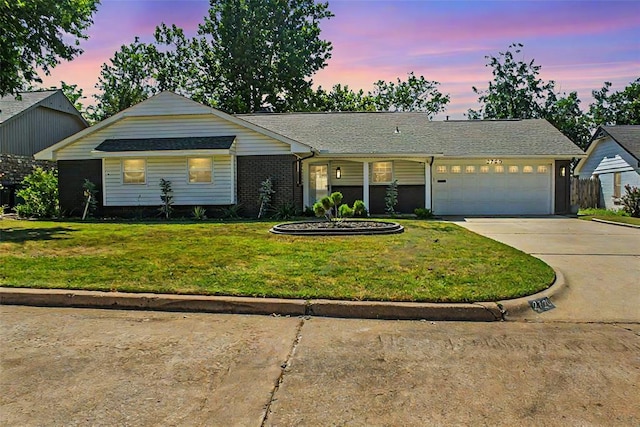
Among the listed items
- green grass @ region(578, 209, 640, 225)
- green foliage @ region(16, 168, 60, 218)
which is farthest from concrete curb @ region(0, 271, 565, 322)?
green foliage @ region(16, 168, 60, 218)

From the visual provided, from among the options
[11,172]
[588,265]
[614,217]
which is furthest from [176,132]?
[614,217]

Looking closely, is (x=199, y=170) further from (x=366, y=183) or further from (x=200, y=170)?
(x=366, y=183)

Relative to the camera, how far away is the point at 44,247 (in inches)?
324

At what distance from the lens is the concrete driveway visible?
4.98 m

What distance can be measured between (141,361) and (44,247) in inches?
233

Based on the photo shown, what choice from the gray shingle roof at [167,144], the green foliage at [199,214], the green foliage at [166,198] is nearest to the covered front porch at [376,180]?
the gray shingle roof at [167,144]

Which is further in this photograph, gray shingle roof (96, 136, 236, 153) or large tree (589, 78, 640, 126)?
large tree (589, 78, 640, 126)

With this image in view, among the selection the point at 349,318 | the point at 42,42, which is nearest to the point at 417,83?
the point at 42,42

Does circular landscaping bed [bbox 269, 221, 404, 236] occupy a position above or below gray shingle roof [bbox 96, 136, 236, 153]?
below

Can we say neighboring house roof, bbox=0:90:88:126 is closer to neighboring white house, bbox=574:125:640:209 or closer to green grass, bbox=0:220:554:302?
green grass, bbox=0:220:554:302

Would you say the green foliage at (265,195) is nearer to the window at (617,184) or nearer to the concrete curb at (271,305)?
→ the concrete curb at (271,305)

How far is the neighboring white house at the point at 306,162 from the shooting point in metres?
16.6

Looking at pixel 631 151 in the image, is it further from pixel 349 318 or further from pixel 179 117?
pixel 349 318

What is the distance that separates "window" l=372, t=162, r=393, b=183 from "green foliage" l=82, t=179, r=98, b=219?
36.0ft
